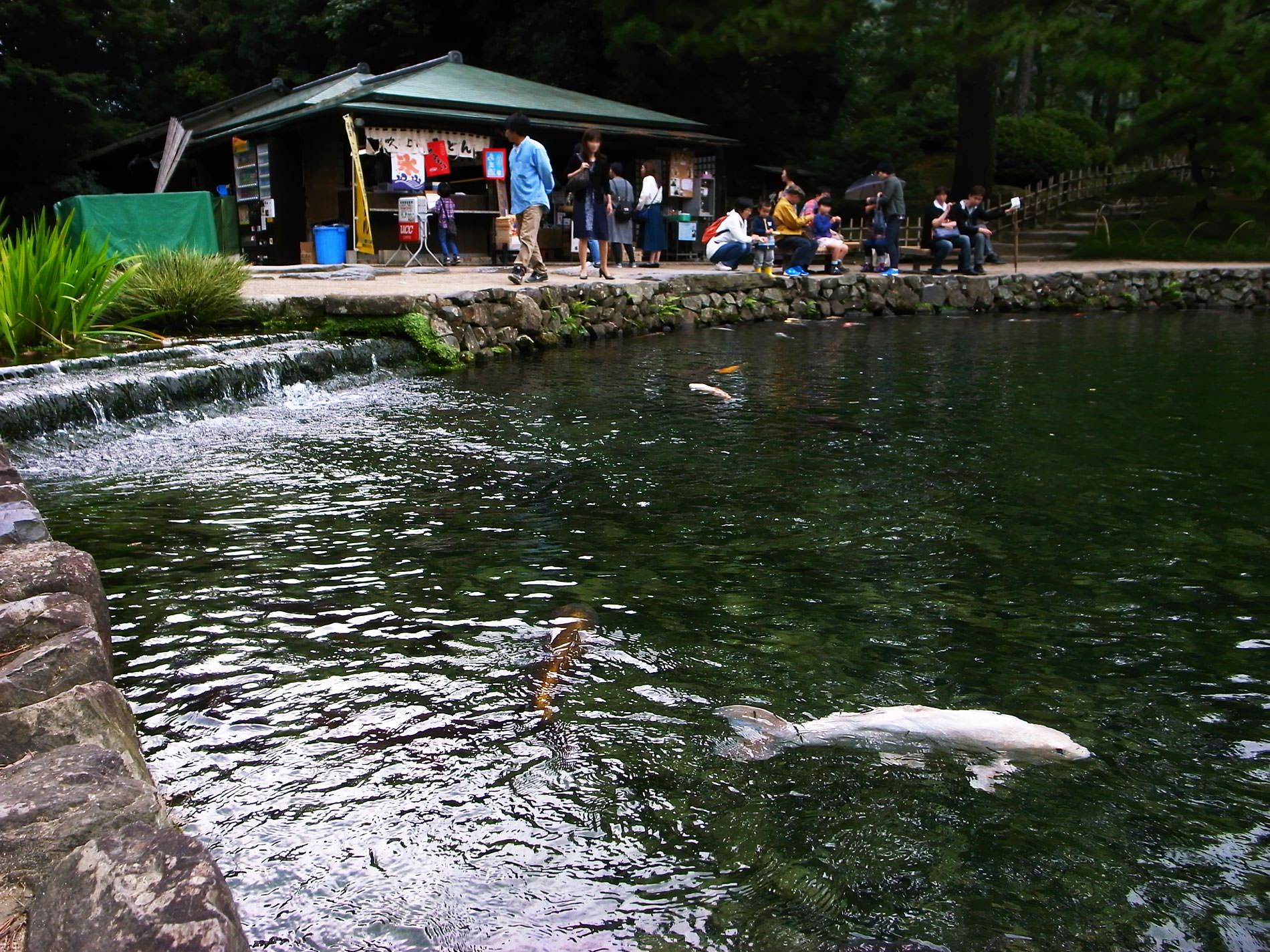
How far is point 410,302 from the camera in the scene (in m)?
11.1

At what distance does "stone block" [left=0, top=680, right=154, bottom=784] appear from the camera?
7.68 ft

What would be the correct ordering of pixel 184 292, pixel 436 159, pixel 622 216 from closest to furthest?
pixel 184 292, pixel 436 159, pixel 622 216

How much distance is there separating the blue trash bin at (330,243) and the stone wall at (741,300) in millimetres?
5427

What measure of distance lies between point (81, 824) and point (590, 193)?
13.3 meters

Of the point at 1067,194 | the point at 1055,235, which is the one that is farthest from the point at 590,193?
the point at 1067,194

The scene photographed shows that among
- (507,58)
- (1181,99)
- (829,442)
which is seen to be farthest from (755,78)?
(829,442)

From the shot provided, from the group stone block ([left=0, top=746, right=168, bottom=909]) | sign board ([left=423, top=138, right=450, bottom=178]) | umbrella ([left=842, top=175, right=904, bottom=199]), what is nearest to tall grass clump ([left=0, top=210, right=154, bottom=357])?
stone block ([left=0, top=746, right=168, bottom=909])

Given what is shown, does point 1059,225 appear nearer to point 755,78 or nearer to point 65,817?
point 755,78

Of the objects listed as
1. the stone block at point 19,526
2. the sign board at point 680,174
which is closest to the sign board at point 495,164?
the sign board at point 680,174

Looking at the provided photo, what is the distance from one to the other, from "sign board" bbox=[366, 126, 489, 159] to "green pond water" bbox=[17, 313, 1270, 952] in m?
11.7

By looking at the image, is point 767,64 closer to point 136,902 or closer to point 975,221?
point 975,221

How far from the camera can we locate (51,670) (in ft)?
8.49

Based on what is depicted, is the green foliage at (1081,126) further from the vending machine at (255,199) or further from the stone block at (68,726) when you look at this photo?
the stone block at (68,726)

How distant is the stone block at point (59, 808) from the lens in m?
1.95
